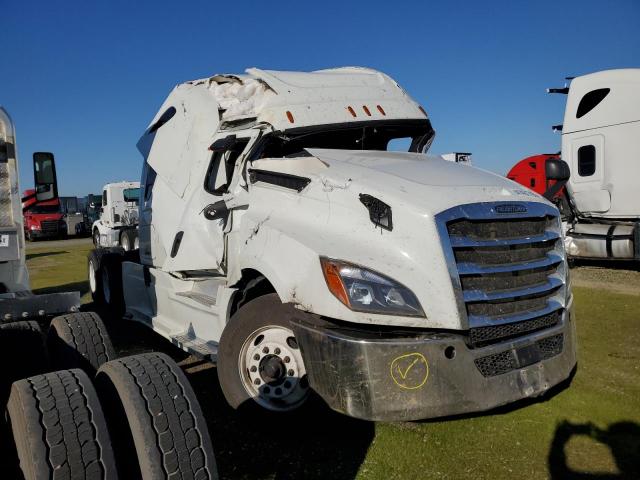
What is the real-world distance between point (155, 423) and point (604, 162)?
11694mm

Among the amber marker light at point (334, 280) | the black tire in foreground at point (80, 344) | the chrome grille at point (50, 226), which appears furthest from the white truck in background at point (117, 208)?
the amber marker light at point (334, 280)

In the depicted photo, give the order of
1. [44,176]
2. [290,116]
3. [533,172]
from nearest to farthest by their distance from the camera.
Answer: [44,176], [290,116], [533,172]

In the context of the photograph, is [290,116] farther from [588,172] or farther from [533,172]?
[533,172]

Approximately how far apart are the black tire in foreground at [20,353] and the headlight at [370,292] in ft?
6.52

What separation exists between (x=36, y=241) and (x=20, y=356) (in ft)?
106

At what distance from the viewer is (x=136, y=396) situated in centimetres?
235

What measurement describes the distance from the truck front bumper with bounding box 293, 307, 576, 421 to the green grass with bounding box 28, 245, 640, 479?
54 cm

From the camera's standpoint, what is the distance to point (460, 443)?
12.0 feet

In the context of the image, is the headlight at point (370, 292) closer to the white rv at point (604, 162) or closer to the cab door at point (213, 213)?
the cab door at point (213, 213)

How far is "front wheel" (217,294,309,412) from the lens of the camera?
141 inches

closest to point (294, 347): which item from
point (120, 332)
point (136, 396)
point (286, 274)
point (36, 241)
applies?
point (286, 274)

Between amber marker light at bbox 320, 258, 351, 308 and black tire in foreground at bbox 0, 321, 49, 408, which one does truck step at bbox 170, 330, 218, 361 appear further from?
amber marker light at bbox 320, 258, 351, 308

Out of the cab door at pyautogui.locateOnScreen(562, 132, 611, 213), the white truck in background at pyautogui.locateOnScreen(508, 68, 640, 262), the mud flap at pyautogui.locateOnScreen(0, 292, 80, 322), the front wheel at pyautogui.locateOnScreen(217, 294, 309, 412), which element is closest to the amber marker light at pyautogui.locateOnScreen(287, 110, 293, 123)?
the front wheel at pyautogui.locateOnScreen(217, 294, 309, 412)

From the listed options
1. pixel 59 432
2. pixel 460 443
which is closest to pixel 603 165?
pixel 460 443
